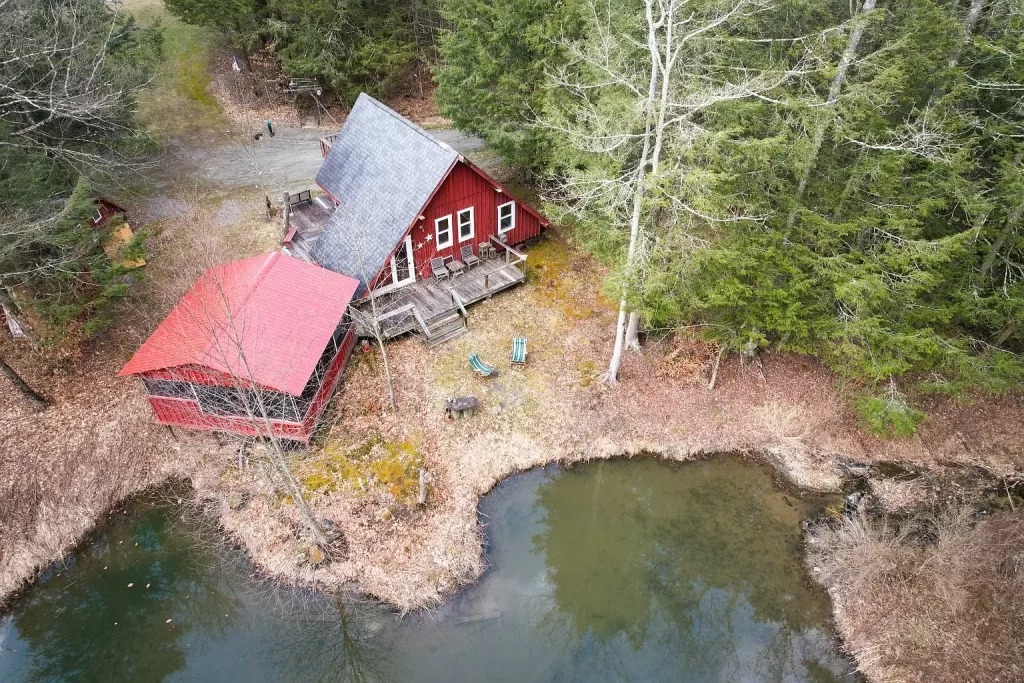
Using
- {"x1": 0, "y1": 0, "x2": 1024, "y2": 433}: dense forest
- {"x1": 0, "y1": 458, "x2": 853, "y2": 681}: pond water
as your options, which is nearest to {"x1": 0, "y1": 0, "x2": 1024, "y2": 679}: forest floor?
{"x1": 0, "y1": 458, "x2": 853, "y2": 681}: pond water

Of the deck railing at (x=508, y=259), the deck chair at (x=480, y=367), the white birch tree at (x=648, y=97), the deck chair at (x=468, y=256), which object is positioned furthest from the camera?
the deck chair at (x=468, y=256)

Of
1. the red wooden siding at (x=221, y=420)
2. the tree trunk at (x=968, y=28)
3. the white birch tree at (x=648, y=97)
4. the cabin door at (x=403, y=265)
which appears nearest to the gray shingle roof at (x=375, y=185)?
the cabin door at (x=403, y=265)

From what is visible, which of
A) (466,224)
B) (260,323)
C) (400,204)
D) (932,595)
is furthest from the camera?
(466,224)

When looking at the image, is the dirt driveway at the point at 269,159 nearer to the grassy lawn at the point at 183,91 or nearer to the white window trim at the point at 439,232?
the grassy lawn at the point at 183,91

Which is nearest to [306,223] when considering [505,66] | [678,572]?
[505,66]

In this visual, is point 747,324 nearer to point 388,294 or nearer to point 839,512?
point 839,512

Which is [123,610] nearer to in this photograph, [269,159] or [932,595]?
[932,595]

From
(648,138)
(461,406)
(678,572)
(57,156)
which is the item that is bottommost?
(678,572)

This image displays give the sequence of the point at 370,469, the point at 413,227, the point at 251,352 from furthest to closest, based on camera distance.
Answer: the point at 413,227
the point at 370,469
the point at 251,352
